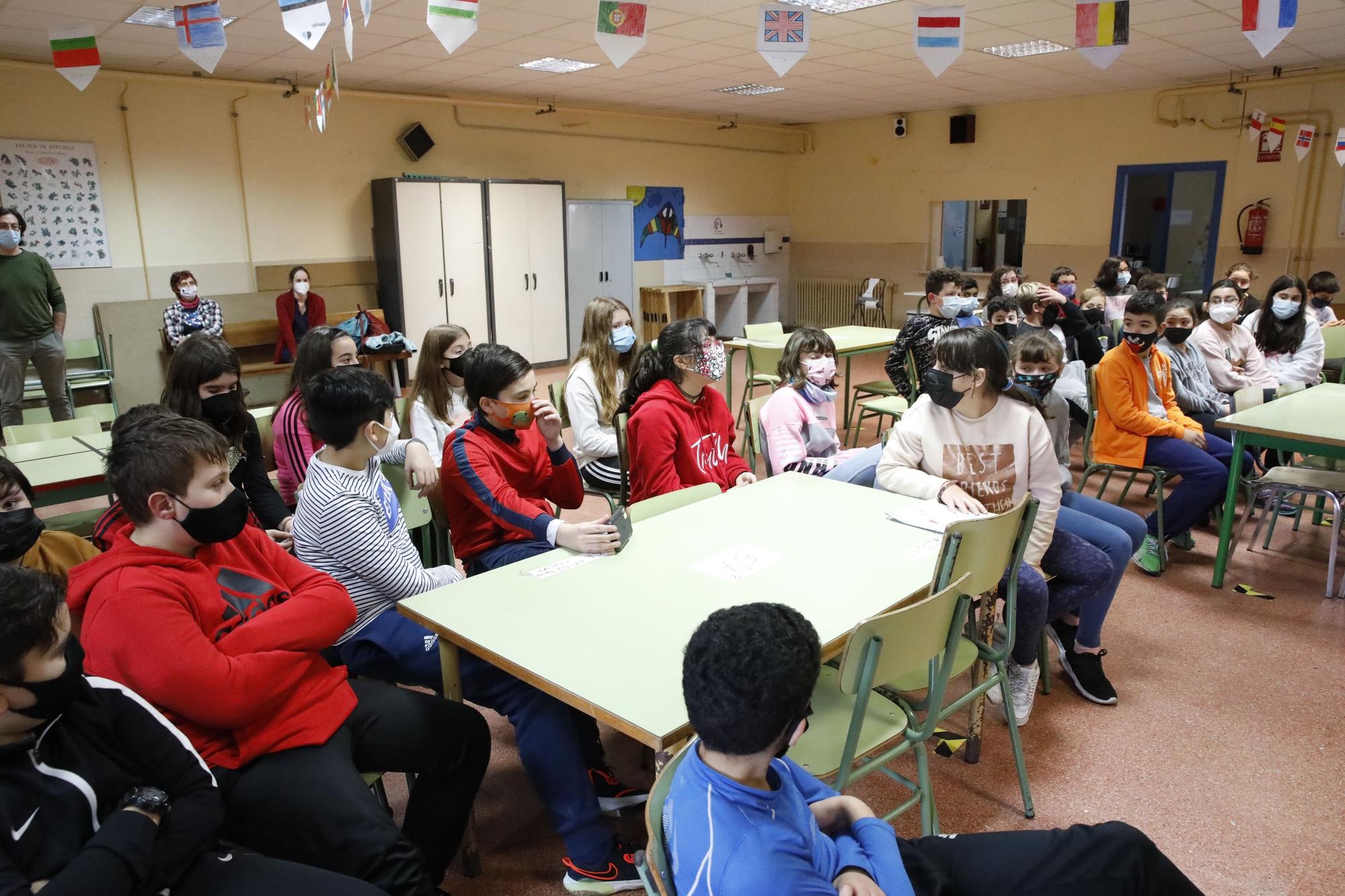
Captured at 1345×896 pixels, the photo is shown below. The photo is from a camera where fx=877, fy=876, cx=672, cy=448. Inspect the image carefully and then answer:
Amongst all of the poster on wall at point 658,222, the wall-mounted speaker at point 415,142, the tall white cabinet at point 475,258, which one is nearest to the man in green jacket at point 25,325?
the tall white cabinet at point 475,258

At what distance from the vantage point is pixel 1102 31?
3922 millimetres

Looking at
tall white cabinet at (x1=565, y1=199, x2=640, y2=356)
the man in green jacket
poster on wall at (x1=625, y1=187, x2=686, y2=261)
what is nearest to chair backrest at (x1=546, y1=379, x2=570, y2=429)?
the man in green jacket

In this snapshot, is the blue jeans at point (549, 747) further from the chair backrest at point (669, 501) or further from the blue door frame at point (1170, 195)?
the blue door frame at point (1170, 195)

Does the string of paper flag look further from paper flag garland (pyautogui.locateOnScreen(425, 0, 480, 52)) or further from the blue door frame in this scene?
the blue door frame

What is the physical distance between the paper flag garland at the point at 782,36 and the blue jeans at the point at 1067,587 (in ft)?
8.33

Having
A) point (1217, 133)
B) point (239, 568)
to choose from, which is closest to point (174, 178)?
point (239, 568)

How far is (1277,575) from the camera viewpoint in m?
3.70

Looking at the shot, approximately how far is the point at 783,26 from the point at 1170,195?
678 centimetres

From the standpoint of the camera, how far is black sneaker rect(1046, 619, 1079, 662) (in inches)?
111

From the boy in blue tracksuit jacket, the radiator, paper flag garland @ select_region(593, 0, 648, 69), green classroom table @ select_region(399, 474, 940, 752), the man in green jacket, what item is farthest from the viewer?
the radiator

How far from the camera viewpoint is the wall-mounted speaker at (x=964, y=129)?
9.79m

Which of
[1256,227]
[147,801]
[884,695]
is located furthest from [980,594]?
[1256,227]

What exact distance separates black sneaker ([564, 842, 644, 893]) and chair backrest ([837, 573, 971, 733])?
66 centimetres

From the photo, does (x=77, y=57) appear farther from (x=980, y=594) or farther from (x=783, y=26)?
(x=980, y=594)
